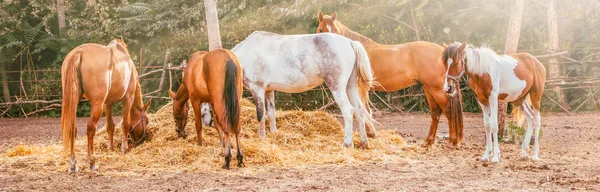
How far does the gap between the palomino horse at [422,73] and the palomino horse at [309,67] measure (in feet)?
2.34

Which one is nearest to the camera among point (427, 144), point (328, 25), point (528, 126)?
point (528, 126)

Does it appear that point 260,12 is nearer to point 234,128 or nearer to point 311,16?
point 311,16

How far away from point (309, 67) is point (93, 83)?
8.56 ft

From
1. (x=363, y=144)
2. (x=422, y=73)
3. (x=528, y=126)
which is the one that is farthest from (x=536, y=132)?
(x=363, y=144)

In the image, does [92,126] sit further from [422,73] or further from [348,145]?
[422,73]

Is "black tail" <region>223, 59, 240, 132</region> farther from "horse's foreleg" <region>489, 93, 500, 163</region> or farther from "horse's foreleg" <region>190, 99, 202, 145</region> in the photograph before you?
"horse's foreleg" <region>489, 93, 500, 163</region>

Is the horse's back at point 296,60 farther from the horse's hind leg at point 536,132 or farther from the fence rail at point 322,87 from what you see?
the fence rail at point 322,87

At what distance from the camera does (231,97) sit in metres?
6.19

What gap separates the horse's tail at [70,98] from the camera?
20.2 feet

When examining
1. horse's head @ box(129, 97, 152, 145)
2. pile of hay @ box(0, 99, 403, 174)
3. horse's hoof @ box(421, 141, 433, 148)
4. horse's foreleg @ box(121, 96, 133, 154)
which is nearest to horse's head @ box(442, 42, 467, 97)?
pile of hay @ box(0, 99, 403, 174)

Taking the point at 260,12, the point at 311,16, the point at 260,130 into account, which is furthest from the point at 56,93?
the point at 260,130

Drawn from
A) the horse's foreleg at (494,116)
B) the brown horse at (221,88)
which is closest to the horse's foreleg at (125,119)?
the brown horse at (221,88)

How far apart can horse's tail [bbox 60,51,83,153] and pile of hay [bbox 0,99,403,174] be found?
1.54ft

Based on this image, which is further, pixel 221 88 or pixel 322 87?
pixel 322 87
